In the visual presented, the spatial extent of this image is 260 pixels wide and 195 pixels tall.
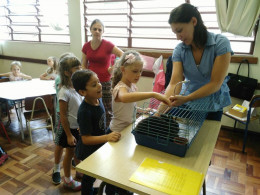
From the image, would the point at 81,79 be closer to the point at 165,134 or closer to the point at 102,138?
the point at 102,138

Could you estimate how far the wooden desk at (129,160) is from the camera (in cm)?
75

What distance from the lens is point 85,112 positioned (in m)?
1.20

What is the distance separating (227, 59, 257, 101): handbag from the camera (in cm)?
264

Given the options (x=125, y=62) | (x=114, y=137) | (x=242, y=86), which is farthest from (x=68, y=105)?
(x=242, y=86)

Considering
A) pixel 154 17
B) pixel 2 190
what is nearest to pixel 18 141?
pixel 2 190

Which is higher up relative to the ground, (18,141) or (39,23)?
(39,23)


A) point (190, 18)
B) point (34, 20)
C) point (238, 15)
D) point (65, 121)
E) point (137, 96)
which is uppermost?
point (34, 20)

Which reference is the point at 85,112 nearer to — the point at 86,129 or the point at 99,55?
the point at 86,129

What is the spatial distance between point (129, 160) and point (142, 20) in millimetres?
3069

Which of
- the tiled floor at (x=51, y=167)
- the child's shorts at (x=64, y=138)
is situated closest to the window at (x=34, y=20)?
the tiled floor at (x=51, y=167)

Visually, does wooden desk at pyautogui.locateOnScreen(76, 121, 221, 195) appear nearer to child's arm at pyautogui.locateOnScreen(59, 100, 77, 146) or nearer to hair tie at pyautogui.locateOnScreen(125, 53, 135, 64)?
hair tie at pyautogui.locateOnScreen(125, 53, 135, 64)

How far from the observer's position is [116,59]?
2270mm

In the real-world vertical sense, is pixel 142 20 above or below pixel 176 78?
above

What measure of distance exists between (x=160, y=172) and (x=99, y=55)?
192cm
